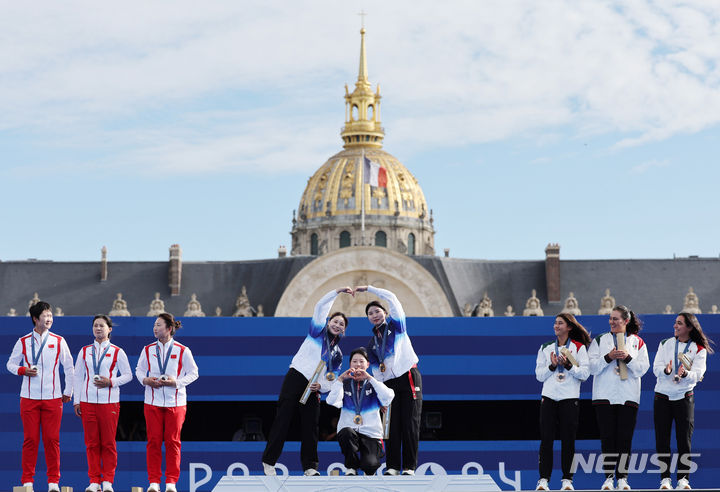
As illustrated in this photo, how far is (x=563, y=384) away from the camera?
58.8 ft

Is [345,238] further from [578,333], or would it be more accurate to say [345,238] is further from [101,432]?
[578,333]

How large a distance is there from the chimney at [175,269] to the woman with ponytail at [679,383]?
76.4m

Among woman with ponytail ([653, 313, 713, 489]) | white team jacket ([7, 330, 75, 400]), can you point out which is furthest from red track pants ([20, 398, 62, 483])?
woman with ponytail ([653, 313, 713, 489])

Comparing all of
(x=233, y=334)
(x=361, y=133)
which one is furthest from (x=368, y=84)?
(x=233, y=334)

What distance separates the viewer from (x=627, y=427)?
59.1 feet

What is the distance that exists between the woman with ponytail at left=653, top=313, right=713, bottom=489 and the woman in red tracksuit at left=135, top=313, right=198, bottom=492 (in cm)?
627

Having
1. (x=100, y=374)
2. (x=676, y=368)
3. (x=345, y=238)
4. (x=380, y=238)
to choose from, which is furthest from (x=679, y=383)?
(x=380, y=238)

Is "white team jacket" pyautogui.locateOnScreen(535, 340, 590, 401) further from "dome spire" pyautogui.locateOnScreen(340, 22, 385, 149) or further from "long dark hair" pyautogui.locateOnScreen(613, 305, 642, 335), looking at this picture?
"dome spire" pyautogui.locateOnScreen(340, 22, 385, 149)

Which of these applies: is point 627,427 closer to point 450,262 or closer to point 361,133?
point 450,262

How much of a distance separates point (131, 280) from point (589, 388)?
2934 inches

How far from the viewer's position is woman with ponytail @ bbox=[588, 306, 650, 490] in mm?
17922

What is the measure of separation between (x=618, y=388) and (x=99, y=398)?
6.96m

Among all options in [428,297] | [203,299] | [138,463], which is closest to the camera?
[138,463]

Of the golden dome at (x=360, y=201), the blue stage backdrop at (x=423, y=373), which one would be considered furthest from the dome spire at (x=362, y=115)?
the blue stage backdrop at (x=423, y=373)
